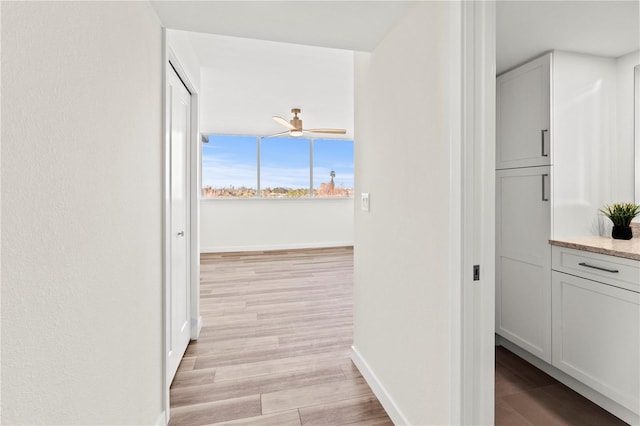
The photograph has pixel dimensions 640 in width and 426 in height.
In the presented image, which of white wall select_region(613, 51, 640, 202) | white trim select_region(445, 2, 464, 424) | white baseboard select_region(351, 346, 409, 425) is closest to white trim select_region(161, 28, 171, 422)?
white baseboard select_region(351, 346, 409, 425)

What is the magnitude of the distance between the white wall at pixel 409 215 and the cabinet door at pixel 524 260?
1.21m

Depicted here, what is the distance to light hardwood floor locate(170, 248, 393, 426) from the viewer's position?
1.72m

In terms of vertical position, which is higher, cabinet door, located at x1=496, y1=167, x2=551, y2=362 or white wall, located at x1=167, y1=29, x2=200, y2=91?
white wall, located at x1=167, y1=29, x2=200, y2=91

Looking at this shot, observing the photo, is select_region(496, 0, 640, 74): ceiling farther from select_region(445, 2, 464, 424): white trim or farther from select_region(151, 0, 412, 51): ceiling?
select_region(445, 2, 464, 424): white trim

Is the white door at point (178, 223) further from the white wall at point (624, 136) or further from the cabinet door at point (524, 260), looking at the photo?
the white wall at point (624, 136)

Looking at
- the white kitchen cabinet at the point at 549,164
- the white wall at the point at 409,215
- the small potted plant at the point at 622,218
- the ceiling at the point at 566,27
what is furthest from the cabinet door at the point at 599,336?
the ceiling at the point at 566,27

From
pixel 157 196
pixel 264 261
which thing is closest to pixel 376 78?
pixel 157 196

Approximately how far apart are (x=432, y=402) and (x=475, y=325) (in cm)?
44

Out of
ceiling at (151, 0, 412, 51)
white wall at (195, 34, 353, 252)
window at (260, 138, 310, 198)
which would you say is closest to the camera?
ceiling at (151, 0, 412, 51)

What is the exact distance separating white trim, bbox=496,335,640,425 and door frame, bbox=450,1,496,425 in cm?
113

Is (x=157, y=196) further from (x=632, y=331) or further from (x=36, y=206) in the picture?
(x=632, y=331)

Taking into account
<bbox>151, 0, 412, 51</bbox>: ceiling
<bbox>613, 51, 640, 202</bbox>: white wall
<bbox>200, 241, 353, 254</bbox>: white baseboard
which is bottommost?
<bbox>200, 241, 353, 254</bbox>: white baseboard

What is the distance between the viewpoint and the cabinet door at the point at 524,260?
212cm

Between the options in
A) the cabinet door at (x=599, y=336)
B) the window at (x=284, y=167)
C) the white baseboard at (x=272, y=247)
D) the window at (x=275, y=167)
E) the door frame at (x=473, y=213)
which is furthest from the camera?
the window at (x=284, y=167)
